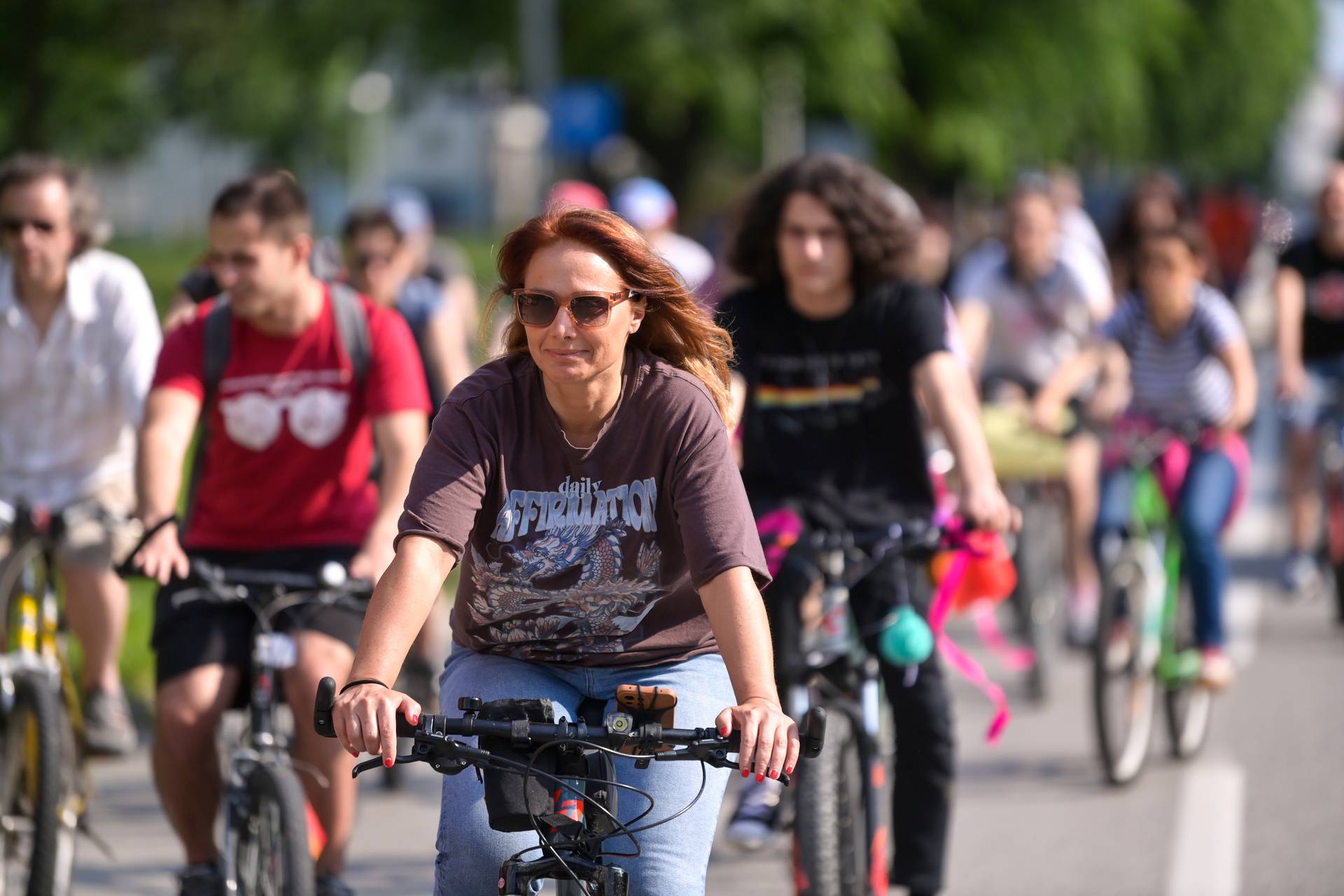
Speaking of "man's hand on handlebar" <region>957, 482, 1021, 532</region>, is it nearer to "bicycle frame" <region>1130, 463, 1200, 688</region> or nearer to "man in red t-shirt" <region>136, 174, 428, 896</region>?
"man in red t-shirt" <region>136, 174, 428, 896</region>

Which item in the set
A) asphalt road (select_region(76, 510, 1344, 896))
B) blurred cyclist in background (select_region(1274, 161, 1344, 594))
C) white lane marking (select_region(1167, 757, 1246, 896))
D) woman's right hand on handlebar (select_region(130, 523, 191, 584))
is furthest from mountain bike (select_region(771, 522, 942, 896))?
blurred cyclist in background (select_region(1274, 161, 1344, 594))

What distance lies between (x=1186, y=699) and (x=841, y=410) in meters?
2.80

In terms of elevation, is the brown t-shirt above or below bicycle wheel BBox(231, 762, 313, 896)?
above

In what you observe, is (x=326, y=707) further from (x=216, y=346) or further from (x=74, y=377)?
(x=74, y=377)

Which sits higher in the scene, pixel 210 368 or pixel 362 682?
pixel 210 368

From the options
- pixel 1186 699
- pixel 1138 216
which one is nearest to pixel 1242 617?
pixel 1138 216

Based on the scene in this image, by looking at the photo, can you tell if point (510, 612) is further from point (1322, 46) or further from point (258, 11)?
point (1322, 46)

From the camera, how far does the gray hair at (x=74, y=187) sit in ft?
18.2

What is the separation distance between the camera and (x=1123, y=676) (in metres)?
6.97

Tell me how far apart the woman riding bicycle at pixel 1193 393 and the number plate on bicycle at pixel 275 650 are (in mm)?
3680

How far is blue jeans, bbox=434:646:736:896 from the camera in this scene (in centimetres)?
329

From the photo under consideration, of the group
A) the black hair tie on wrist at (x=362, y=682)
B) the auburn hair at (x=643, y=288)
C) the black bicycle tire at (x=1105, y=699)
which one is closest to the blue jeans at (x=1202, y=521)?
the black bicycle tire at (x=1105, y=699)

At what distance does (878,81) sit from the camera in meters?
25.4

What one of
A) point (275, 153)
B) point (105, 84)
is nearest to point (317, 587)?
point (105, 84)
